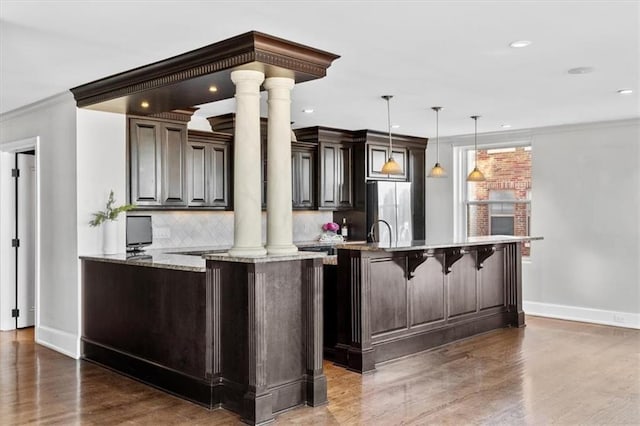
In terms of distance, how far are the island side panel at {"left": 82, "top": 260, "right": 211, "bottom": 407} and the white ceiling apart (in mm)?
1662

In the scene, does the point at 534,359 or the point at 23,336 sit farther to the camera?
the point at 23,336

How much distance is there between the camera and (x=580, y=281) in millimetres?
7379

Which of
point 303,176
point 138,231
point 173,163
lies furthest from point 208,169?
point 303,176

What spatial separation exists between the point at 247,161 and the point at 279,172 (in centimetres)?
25

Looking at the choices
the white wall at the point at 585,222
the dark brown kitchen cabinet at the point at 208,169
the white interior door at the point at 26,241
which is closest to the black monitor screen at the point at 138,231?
the dark brown kitchen cabinet at the point at 208,169

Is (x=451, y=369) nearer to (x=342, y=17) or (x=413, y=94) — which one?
(x=413, y=94)

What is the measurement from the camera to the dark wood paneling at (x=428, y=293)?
5.45 m

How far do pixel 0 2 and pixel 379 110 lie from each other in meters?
4.06

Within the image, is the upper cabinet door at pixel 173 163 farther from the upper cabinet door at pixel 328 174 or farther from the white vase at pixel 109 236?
the upper cabinet door at pixel 328 174

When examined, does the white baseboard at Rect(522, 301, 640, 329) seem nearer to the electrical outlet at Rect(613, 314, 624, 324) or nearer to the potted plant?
the electrical outlet at Rect(613, 314, 624, 324)

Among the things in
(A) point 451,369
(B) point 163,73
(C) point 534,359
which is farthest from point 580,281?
(B) point 163,73

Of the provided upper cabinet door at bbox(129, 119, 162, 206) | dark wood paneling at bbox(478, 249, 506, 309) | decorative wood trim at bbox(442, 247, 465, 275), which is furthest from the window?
upper cabinet door at bbox(129, 119, 162, 206)

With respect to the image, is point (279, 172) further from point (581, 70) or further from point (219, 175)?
point (219, 175)

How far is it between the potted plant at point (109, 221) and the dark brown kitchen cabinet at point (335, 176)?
9.85 feet
